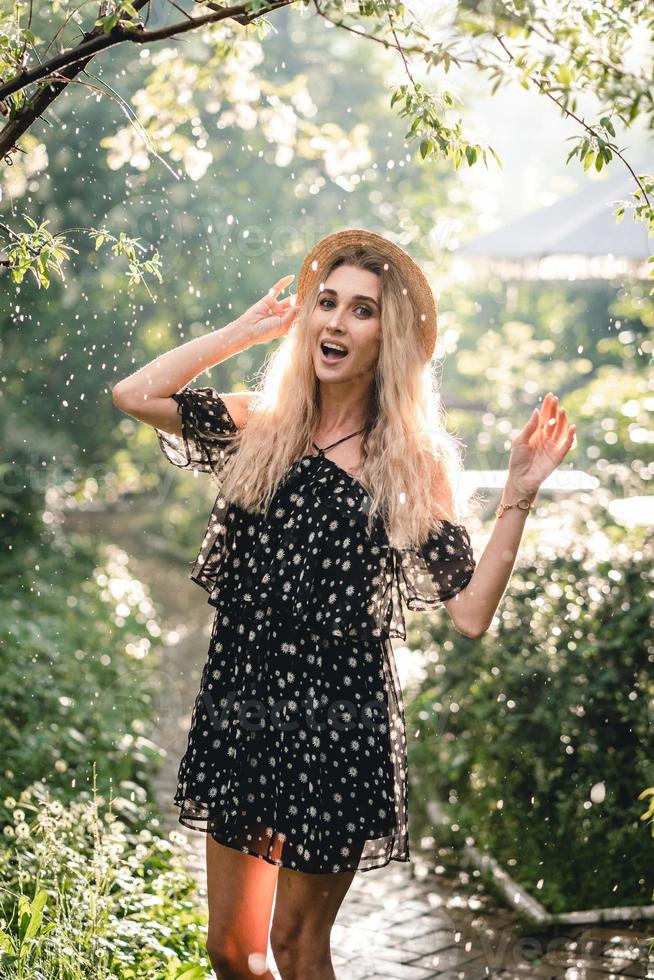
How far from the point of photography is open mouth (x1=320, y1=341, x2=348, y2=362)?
2.79m

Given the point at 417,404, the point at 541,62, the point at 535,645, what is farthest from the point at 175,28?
the point at 535,645

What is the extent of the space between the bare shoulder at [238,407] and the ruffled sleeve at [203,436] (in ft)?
0.12

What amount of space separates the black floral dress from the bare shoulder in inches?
11.3

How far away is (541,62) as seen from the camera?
2115 mm

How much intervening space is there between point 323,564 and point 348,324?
61 centimetres

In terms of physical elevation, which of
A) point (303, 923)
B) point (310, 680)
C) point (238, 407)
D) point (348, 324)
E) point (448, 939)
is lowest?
point (303, 923)

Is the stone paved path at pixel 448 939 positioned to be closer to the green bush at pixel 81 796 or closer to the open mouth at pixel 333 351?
the green bush at pixel 81 796

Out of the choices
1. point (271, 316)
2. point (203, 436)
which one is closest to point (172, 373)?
point (203, 436)

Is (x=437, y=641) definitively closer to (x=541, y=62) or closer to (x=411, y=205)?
(x=541, y=62)

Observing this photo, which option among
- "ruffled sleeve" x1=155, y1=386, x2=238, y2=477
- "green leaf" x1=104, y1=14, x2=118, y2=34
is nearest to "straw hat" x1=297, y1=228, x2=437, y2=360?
"ruffled sleeve" x1=155, y1=386, x2=238, y2=477

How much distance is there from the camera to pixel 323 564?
8.68 feet

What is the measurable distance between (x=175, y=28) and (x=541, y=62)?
82 cm

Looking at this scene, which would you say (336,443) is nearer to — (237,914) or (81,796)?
(237,914)

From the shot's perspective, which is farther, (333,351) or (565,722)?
(565,722)
